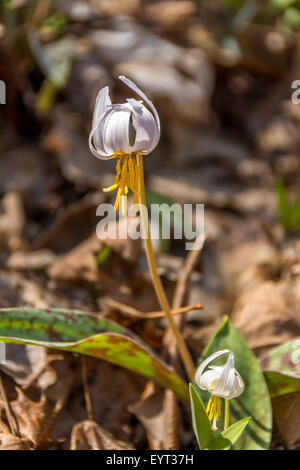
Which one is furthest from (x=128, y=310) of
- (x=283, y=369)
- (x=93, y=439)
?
(x=283, y=369)

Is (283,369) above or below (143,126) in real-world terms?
below

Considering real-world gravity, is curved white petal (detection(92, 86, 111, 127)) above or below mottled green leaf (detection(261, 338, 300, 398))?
above

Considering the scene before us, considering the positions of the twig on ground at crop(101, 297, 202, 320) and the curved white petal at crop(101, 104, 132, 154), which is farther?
the twig on ground at crop(101, 297, 202, 320)

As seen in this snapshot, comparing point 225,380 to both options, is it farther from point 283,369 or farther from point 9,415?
point 9,415

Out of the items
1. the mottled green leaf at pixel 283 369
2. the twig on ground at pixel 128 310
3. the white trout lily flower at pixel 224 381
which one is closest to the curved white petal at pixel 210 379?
the white trout lily flower at pixel 224 381

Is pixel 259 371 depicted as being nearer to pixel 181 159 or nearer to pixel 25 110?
pixel 181 159

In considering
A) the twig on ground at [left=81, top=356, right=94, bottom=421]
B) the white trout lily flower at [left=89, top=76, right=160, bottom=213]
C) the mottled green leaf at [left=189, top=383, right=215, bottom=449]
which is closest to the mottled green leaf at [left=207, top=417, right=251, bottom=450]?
the mottled green leaf at [left=189, top=383, right=215, bottom=449]

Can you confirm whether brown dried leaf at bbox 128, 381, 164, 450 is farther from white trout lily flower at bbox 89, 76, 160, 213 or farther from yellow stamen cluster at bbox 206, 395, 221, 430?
white trout lily flower at bbox 89, 76, 160, 213
